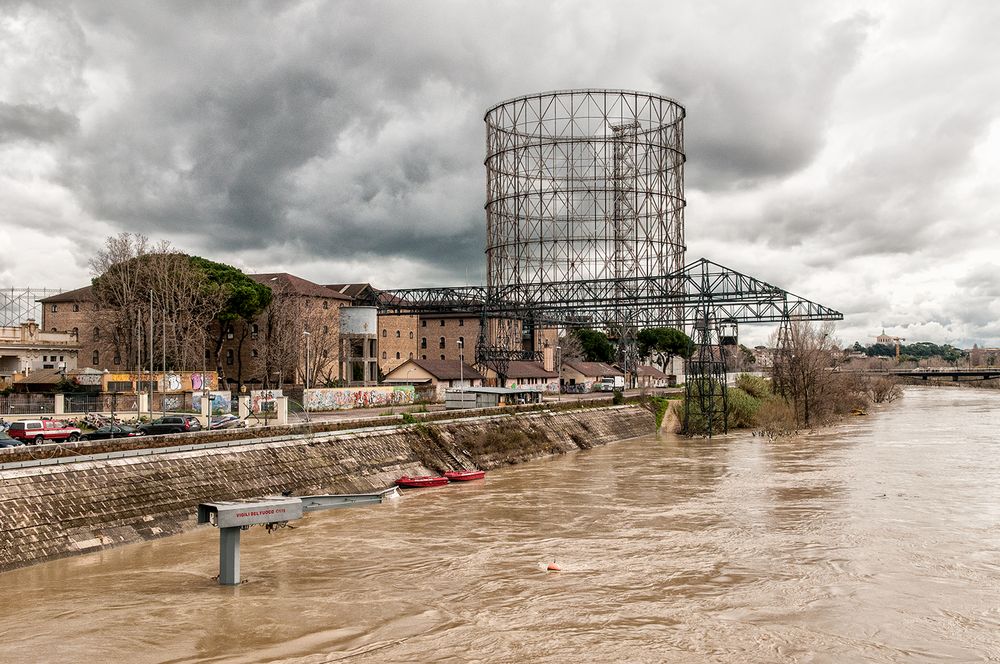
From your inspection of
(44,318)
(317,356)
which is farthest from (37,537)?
(44,318)

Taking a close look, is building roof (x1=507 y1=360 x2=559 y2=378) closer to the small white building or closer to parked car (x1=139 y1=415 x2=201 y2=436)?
the small white building

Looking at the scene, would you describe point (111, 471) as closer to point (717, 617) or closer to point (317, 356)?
point (717, 617)

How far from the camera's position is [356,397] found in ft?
199

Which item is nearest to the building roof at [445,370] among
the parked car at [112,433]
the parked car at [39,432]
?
the parked car at [112,433]

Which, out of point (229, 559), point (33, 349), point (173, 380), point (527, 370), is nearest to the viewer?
point (229, 559)

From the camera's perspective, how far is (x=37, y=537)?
21.0 metres

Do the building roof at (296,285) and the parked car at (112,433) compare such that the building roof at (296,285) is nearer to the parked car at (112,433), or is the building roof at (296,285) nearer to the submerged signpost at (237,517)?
the parked car at (112,433)

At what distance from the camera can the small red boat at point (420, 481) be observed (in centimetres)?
3422

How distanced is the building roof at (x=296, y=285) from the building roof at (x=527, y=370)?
17493mm

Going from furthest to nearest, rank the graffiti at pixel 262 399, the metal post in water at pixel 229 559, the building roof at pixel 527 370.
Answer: the building roof at pixel 527 370 < the graffiti at pixel 262 399 < the metal post in water at pixel 229 559

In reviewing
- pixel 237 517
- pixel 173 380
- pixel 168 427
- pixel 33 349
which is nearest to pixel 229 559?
pixel 237 517

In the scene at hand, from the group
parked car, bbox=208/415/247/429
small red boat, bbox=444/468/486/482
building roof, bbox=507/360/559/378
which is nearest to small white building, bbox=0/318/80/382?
building roof, bbox=507/360/559/378

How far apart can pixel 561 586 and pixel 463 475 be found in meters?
18.0

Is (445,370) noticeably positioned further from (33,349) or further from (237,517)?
(237,517)
